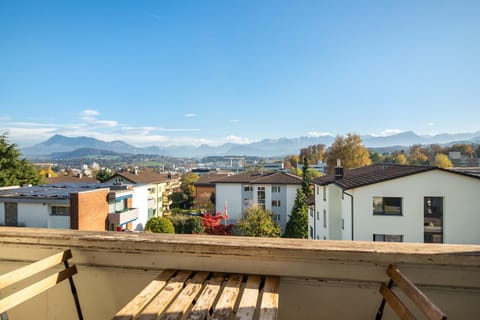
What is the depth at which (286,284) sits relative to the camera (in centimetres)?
121

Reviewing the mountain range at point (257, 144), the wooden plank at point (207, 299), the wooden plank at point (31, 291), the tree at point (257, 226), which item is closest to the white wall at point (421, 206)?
the tree at point (257, 226)

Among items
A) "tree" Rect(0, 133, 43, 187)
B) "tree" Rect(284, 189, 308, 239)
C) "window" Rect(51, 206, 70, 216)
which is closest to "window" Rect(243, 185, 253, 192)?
"tree" Rect(284, 189, 308, 239)

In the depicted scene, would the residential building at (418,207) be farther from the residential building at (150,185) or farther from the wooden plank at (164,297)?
the residential building at (150,185)

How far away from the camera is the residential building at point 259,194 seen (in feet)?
77.2

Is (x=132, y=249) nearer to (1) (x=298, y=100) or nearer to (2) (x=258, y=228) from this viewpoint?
(2) (x=258, y=228)

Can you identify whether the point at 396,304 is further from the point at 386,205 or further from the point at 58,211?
the point at 58,211

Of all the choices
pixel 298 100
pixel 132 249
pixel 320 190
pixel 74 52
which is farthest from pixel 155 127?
pixel 132 249

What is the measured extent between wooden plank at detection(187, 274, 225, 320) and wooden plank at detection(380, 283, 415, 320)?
65 centimetres

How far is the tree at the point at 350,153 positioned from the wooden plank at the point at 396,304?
3023 cm

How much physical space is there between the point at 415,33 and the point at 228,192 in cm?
1850

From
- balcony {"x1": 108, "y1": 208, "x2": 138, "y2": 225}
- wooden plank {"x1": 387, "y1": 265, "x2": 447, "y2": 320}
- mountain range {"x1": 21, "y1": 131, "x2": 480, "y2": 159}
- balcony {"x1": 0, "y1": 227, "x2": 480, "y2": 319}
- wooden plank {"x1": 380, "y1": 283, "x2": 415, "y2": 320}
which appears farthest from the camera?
mountain range {"x1": 21, "y1": 131, "x2": 480, "y2": 159}

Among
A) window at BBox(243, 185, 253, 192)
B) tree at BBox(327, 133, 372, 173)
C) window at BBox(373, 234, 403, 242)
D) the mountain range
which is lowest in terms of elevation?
window at BBox(373, 234, 403, 242)

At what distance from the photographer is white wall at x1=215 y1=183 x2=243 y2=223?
24562 millimetres

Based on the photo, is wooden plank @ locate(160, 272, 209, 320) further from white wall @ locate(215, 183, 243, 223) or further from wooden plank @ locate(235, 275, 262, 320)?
white wall @ locate(215, 183, 243, 223)
